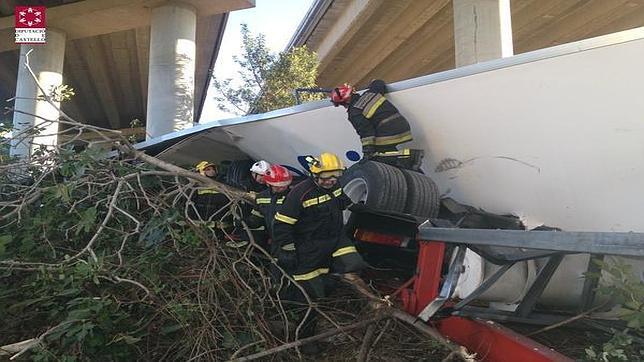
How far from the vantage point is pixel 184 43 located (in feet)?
35.5

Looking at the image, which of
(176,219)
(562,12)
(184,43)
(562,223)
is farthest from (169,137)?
(562,12)

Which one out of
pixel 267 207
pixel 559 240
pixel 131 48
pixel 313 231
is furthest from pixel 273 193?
pixel 131 48

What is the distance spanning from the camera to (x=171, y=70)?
34.4ft

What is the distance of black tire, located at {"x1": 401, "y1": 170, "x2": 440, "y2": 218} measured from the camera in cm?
408

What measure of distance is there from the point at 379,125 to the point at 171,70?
23.7ft

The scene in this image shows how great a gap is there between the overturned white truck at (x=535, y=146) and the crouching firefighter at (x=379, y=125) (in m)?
0.10

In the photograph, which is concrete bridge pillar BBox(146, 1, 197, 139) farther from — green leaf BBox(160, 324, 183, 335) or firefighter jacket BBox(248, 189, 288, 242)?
green leaf BBox(160, 324, 183, 335)

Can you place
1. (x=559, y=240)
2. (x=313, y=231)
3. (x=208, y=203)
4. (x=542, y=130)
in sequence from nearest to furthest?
(x=559, y=240) → (x=542, y=130) → (x=313, y=231) → (x=208, y=203)

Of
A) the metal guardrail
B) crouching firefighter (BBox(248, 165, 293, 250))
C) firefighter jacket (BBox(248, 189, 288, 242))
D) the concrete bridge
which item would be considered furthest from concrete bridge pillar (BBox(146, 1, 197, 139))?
the metal guardrail

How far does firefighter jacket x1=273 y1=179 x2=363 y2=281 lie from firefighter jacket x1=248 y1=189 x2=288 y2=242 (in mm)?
209

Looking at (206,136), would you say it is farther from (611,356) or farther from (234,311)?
(611,356)

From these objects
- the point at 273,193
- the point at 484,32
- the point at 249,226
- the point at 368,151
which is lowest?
the point at 249,226

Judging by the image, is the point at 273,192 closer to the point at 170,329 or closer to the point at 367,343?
the point at 170,329

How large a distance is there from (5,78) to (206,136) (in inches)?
694
